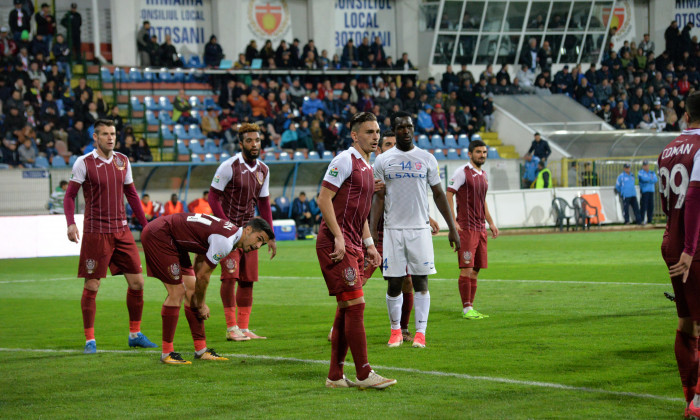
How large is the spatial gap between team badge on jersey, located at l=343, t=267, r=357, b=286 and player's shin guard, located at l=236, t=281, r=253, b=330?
3408mm

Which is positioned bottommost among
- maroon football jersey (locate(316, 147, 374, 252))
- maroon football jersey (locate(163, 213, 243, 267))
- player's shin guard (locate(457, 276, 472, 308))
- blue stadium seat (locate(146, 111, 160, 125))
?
player's shin guard (locate(457, 276, 472, 308))

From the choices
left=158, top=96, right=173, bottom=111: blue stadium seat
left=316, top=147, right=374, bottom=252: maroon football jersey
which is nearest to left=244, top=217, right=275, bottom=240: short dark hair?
left=316, top=147, right=374, bottom=252: maroon football jersey

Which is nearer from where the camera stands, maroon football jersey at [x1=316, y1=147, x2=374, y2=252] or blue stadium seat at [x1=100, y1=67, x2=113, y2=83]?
maroon football jersey at [x1=316, y1=147, x2=374, y2=252]

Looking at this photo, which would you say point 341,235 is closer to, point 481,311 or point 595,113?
point 481,311

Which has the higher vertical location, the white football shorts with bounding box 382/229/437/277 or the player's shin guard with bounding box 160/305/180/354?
the white football shorts with bounding box 382/229/437/277

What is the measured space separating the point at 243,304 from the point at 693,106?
5917 mm

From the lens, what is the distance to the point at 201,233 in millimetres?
8039

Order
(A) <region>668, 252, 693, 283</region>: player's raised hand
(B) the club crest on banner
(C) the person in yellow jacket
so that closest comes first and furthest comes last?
1. (A) <region>668, 252, 693, 283</region>: player's raised hand
2. (C) the person in yellow jacket
3. (B) the club crest on banner

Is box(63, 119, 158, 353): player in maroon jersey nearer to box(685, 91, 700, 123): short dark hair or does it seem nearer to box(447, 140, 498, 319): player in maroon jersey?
box(447, 140, 498, 319): player in maroon jersey

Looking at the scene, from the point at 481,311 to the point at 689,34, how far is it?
130ft

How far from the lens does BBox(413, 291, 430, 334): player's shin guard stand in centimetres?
893

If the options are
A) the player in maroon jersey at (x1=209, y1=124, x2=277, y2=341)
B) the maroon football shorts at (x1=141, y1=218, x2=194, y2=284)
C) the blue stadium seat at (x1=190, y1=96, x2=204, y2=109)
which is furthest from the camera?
the blue stadium seat at (x1=190, y1=96, x2=204, y2=109)

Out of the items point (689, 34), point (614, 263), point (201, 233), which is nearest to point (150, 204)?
point (614, 263)

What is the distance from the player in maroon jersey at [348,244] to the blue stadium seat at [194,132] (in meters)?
25.8
